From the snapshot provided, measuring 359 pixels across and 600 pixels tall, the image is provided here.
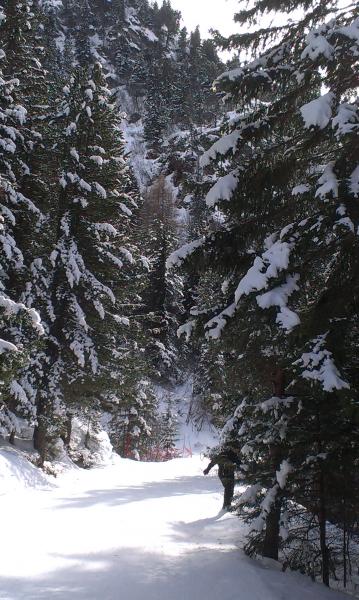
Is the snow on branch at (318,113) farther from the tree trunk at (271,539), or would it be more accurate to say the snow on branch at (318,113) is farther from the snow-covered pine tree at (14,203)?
the snow-covered pine tree at (14,203)

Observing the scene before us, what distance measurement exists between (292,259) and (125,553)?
16.6 feet

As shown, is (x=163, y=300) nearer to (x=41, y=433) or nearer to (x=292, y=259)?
(x=41, y=433)

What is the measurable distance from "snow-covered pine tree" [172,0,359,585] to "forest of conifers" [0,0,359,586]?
3 centimetres

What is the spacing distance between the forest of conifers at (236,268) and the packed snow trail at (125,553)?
82cm

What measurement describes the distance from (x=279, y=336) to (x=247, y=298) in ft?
2.87

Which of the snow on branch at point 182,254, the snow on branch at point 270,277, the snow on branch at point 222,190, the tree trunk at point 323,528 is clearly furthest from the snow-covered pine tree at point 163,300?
the snow on branch at point 270,277

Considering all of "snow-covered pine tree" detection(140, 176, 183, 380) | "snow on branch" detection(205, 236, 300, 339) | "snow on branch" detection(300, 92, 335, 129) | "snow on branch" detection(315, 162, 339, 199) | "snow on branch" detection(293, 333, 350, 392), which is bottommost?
"snow on branch" detection(293, 333, 350, 392)

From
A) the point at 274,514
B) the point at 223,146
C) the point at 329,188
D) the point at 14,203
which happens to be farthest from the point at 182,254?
the point at 14,203

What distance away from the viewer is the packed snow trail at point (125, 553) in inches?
211

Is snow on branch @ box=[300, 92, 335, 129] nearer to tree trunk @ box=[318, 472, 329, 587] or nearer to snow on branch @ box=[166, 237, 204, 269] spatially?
snow on branch @ box=[166, 237, 204, 269]

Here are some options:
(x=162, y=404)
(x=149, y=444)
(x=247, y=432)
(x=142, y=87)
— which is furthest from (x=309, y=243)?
(x=142, y=87)

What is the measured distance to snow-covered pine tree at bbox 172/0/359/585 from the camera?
5285 mm

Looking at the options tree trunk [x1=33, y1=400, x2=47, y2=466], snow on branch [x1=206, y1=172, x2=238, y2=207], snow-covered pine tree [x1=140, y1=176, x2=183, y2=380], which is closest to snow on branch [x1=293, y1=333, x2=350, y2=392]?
snow on branch [x1=206, y1=172, x2=238, y2=207]

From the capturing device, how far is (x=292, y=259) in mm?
6125
